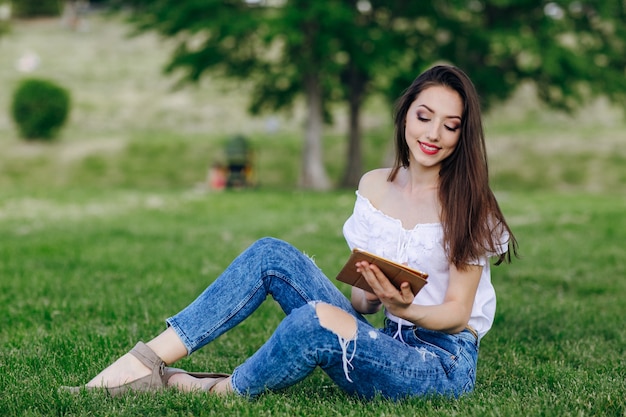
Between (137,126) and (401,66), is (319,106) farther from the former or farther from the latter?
(137,126)

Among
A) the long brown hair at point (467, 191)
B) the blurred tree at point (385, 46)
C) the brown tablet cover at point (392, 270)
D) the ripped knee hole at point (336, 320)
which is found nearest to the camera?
the brown tablet cover at point (392, 270)

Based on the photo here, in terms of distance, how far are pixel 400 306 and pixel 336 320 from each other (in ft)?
0.92

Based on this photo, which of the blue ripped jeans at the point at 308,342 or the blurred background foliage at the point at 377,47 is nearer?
the blue ripped jeans at the point at 308,342

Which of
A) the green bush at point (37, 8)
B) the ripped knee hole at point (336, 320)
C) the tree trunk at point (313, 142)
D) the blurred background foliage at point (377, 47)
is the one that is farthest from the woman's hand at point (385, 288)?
the green bush at point (37, 8)

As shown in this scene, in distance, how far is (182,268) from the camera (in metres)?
8.06

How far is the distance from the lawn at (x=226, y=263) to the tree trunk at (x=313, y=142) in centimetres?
222

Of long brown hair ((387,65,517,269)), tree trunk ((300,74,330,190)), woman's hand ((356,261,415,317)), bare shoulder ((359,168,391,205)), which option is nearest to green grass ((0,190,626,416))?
woman's hand ((356,261,415,317))

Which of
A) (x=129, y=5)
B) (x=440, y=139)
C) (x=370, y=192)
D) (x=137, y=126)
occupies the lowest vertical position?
(x=137, y=126)

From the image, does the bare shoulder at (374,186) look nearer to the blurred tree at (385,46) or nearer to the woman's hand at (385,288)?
the woman's hand at (385,288)

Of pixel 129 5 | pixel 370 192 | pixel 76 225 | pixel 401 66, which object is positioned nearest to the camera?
pixel 370 192

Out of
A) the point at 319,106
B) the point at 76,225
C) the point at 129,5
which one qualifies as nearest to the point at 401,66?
the point at 319,106

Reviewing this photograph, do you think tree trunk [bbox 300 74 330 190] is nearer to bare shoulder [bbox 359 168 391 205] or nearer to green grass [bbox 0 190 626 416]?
green grass [bbox 0 190 626 416]

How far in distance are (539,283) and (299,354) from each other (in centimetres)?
473

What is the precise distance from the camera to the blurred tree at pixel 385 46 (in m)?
19.2
